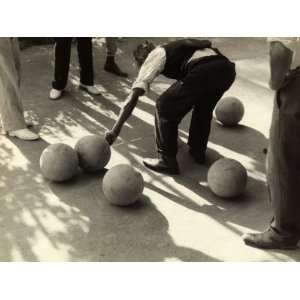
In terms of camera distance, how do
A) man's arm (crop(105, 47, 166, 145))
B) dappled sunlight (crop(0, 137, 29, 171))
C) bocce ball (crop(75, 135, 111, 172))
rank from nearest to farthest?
man's arm (crop(105, 47, 166, 145)), bocce ball (crop(75, 135, 111, 172)), dappled sunlight (crop(0, 137, 29, 171))

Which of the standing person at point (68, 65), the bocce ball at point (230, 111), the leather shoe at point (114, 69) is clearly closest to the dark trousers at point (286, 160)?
the bocce ball at point (230, 111)

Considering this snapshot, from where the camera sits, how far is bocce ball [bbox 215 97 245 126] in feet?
24.7

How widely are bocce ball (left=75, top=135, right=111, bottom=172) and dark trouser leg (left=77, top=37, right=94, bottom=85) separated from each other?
8.50ft

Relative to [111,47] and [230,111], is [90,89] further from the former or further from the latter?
[230,111]

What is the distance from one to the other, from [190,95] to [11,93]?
8.91 ft

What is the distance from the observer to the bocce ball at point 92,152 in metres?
6.02

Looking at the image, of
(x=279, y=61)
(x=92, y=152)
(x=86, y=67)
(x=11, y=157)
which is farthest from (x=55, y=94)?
(x=279, y=61)

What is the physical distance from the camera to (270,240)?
489 centimetres

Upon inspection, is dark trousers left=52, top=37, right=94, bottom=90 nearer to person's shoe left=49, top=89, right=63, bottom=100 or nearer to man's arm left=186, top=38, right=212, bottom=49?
person's shoe left=49, top=89, right=63, bottom=100

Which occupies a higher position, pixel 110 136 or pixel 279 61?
pixel 279 61

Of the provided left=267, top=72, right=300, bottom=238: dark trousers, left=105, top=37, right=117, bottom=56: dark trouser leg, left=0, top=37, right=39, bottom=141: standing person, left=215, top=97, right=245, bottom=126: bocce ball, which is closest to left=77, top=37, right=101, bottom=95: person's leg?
left=105, top=37, right=117, bottom=56: dark trouser leg

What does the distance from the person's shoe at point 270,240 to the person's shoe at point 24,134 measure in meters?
3.53

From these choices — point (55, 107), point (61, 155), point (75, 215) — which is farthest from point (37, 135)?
point (75, 215)

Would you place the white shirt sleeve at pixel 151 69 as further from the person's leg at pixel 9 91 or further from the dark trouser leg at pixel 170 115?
the person's leg at pixel 9 91
